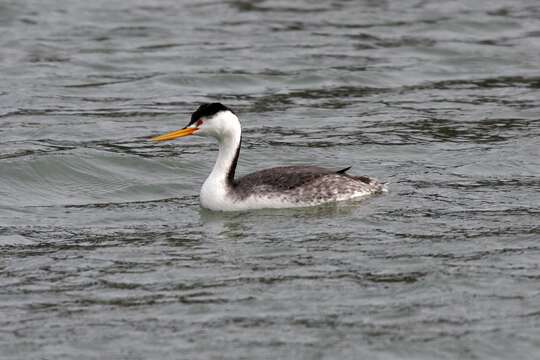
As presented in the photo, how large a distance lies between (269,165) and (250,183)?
2929mm

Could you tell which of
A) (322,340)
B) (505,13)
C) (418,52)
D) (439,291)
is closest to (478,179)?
(439,291)

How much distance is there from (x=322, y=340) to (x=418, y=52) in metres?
15.1

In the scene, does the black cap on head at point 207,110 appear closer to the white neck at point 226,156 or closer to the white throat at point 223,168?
the white throat at point 223,168

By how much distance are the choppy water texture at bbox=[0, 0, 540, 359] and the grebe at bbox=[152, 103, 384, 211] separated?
198 mm

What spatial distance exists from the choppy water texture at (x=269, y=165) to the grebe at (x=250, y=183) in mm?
198

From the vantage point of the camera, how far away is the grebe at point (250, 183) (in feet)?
47.0

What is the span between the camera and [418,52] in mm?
24422

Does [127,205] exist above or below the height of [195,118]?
below

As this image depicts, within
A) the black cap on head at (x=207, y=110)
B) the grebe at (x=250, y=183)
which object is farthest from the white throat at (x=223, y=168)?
the black cap on head at (x=207, y=110)

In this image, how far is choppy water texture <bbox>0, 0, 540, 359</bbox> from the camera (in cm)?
1029

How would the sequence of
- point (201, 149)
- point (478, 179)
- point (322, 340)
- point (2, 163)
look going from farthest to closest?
point (201, 149) → point (2, 163) → point (478, 179) → point (322, 340)

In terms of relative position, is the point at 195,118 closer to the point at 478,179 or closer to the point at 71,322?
the point at 478,179

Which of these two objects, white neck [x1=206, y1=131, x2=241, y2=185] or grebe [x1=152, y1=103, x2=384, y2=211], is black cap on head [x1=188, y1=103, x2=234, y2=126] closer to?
grebe [x1=152, y1=103, x2=384, y2=211]

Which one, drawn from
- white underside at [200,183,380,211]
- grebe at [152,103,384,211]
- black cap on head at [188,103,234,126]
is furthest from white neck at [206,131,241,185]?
black cap on head at [188,103,234,126]
